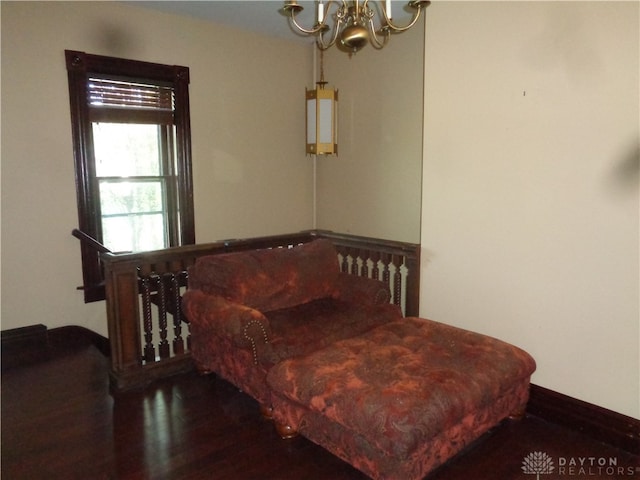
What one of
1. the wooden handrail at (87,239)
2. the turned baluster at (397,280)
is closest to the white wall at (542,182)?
the turned baluster at (397,280)

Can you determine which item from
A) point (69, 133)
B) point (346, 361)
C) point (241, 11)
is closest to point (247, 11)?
point (241, 11)

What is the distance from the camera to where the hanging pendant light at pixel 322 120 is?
411 centimetres

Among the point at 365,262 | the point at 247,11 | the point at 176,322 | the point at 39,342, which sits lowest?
the point at 39,342

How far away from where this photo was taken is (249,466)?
2.29m

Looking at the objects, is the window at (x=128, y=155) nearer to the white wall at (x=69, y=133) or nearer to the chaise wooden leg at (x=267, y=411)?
the white wall at (x=69, y=133)

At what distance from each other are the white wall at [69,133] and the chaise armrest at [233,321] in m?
1.43

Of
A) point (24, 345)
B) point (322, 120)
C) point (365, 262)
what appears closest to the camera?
point (24, 345)

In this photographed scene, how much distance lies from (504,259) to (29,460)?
276cm

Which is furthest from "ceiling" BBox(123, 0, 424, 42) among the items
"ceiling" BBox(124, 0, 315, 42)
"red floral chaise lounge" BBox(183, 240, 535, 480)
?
"red floral chaise lounge" BBox(183, 240, 535, 480)

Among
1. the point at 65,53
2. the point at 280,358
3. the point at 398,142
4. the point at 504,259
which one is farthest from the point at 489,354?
the point at 65,53

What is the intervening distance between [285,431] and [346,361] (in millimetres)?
520

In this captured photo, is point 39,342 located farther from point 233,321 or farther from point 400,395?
point 400,395

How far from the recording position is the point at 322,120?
4.15 metres

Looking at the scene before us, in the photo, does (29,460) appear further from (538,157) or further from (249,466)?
(538,157)
